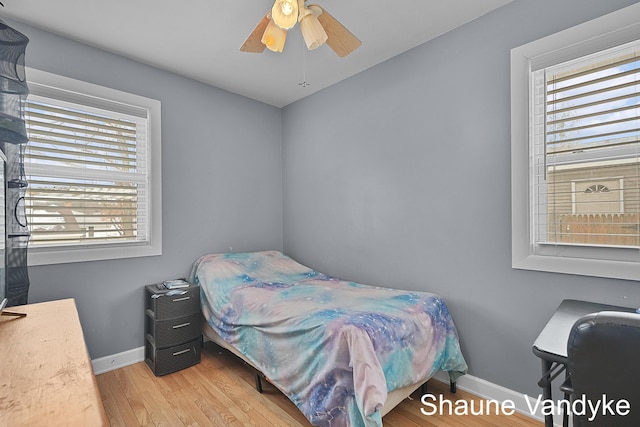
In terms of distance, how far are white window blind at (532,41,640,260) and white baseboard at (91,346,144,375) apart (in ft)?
10.7

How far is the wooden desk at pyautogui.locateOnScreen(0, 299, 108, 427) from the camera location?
78 centimetres

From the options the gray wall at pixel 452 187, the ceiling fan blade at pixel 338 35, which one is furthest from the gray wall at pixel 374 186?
the ceiling fan blade at pixel 338 35

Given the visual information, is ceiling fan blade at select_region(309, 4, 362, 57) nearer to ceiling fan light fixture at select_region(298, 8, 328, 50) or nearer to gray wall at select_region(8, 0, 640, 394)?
ceiling fan light fixture at select_region(298, 8, 328, 50)

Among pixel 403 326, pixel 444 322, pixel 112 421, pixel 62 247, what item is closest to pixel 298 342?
pixel 403 326

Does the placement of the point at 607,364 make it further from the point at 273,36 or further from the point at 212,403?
the point at 212,403

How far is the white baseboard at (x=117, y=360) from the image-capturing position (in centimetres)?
254

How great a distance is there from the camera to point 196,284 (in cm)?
292

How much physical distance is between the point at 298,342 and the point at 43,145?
2.41 metres

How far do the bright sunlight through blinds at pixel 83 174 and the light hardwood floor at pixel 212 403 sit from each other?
1.19m

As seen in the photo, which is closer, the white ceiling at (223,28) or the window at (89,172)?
the white ceiling at (223,28)

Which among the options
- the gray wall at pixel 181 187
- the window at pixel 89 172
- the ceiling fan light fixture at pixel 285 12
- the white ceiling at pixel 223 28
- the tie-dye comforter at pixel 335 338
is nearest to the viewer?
the ceiling fan light fixture at pixel 285 12

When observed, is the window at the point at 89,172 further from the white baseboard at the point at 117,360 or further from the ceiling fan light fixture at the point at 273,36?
the ceiling fan light fixture at the point at 273,36

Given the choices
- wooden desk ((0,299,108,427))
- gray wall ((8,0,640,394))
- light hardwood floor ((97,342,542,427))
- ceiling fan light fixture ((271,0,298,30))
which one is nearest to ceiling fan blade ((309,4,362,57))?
ceiling fan light fixture ((271,0,298,30))

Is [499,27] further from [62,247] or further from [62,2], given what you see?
[62,247]
